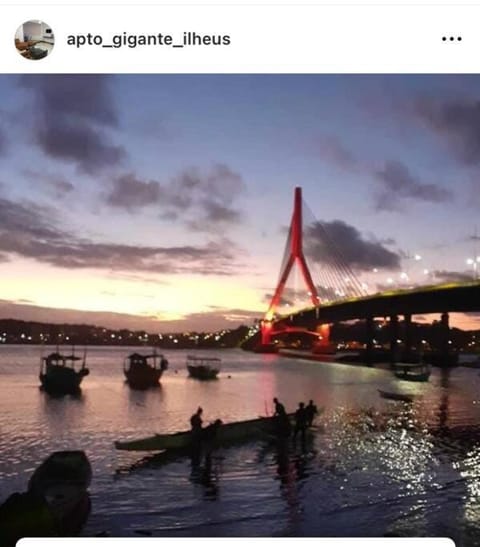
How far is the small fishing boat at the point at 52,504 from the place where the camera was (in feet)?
12.0

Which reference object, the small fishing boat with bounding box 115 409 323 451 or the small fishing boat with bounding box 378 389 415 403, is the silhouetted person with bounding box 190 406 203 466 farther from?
the small fishing boat with bounding box 378 389 415 403

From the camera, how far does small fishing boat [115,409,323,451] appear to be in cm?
749

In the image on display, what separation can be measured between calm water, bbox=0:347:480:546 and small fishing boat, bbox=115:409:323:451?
7.2 inches

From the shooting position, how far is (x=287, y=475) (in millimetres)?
7039
